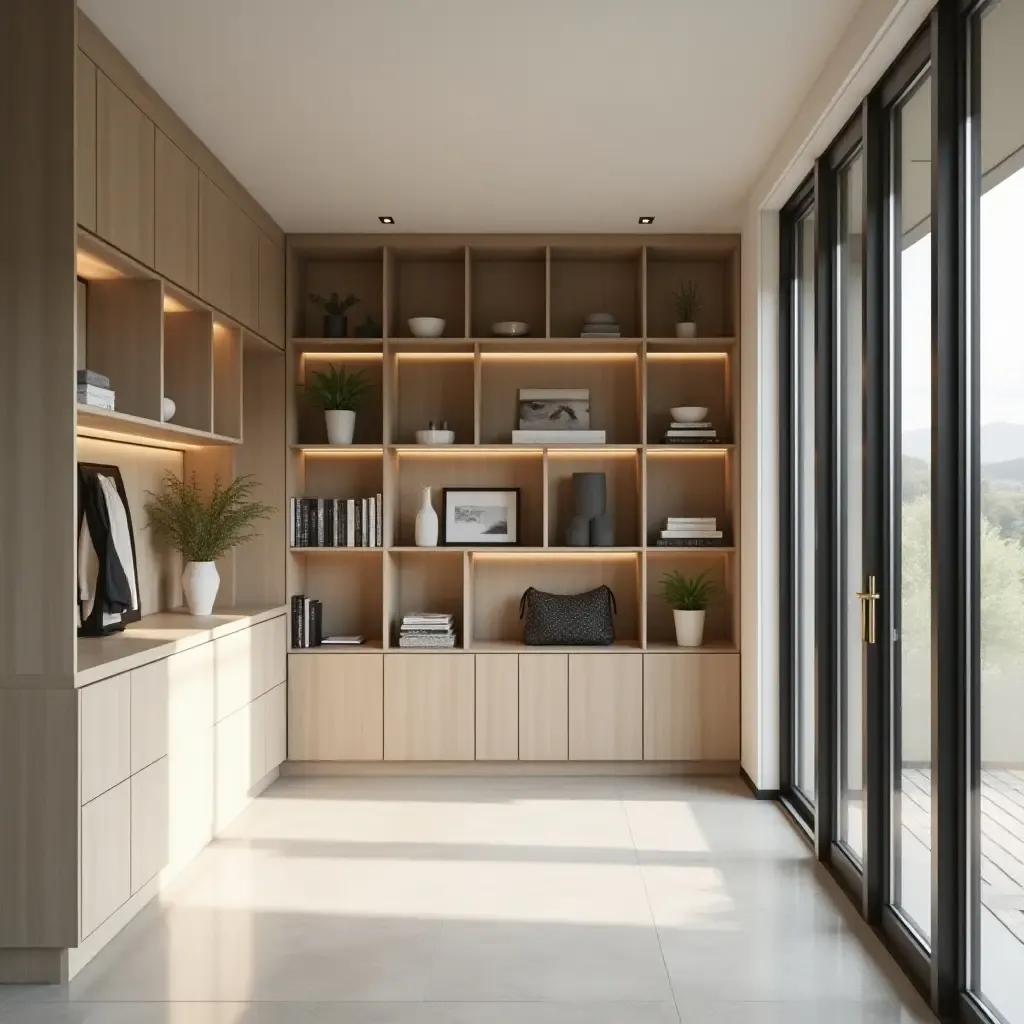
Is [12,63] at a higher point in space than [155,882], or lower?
higher

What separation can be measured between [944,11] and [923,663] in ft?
5.78

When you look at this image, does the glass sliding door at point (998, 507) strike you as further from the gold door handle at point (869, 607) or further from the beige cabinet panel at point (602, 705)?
the beige cabinet panel at point (602, 705)

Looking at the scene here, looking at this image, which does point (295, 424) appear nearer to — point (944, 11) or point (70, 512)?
point (70, 512)

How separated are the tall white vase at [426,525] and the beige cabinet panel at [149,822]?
2.12 meters

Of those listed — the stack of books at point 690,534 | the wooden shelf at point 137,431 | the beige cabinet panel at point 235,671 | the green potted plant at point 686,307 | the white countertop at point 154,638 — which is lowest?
the beige cabinet panel at point 235,671

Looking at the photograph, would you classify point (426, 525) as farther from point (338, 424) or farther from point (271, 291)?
point (271, 291)

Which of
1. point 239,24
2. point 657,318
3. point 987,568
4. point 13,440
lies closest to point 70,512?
point 13,440

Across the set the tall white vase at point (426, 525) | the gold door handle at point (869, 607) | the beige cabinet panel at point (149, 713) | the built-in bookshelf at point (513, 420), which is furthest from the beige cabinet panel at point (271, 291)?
the gold door handle at point (869, 607)

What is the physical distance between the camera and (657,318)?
5969 millimetres


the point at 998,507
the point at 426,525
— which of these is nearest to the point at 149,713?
the point at 426,525

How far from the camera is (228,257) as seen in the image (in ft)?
15.4

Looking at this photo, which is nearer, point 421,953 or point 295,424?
point 421,953

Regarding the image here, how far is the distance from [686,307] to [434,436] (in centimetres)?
150

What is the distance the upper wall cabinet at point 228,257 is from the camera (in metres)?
4.39
